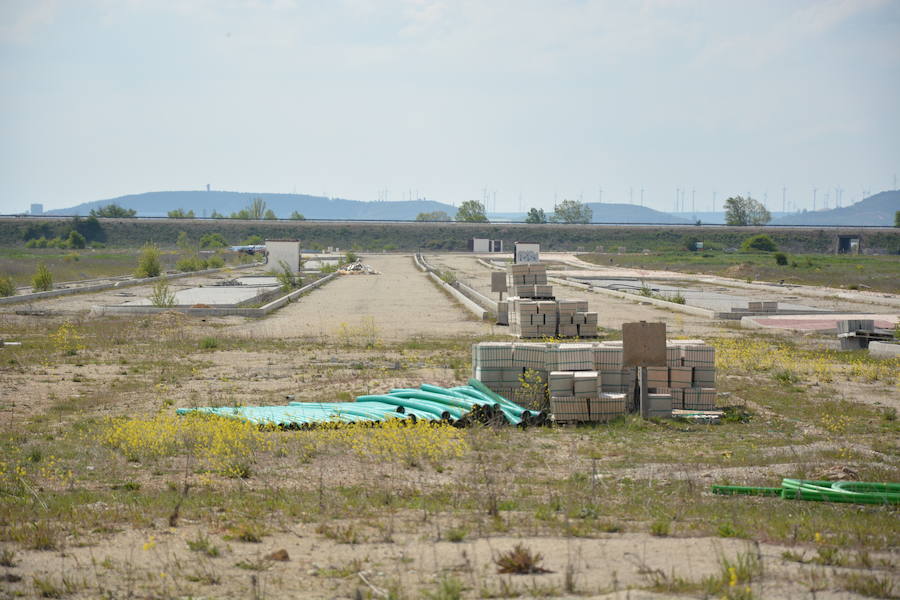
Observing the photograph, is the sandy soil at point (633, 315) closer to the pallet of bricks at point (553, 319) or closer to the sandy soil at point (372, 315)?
the pallet of bricks at point (553, 319)

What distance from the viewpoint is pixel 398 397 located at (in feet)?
46.0

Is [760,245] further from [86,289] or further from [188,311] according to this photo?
[188,311]

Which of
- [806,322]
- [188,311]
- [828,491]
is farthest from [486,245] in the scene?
[828,491]

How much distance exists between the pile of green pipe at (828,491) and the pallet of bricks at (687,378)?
4.75 metres

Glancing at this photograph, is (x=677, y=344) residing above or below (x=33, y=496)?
above

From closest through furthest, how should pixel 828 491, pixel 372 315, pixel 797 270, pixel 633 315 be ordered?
pixel 828 491 < pixel 372 315 < pixel 633 315 < pixel 797 270

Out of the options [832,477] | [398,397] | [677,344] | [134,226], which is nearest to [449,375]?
[398,397]

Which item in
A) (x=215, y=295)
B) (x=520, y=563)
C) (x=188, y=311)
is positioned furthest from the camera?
(x=215, y=295)

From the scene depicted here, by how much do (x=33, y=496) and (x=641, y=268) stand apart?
2801 inches

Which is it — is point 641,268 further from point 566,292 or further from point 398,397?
point 398,397

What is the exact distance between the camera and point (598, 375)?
13.3 meters

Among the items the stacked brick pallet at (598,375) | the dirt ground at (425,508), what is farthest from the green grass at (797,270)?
the dirt ground at (425,508)

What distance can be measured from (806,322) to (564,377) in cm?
1967

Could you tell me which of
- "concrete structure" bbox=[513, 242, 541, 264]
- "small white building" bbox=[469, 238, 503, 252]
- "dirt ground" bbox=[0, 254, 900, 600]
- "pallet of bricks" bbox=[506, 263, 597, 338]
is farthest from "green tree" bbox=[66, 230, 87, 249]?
"dirt ground" bbox=[0, 254, 900, 600]
